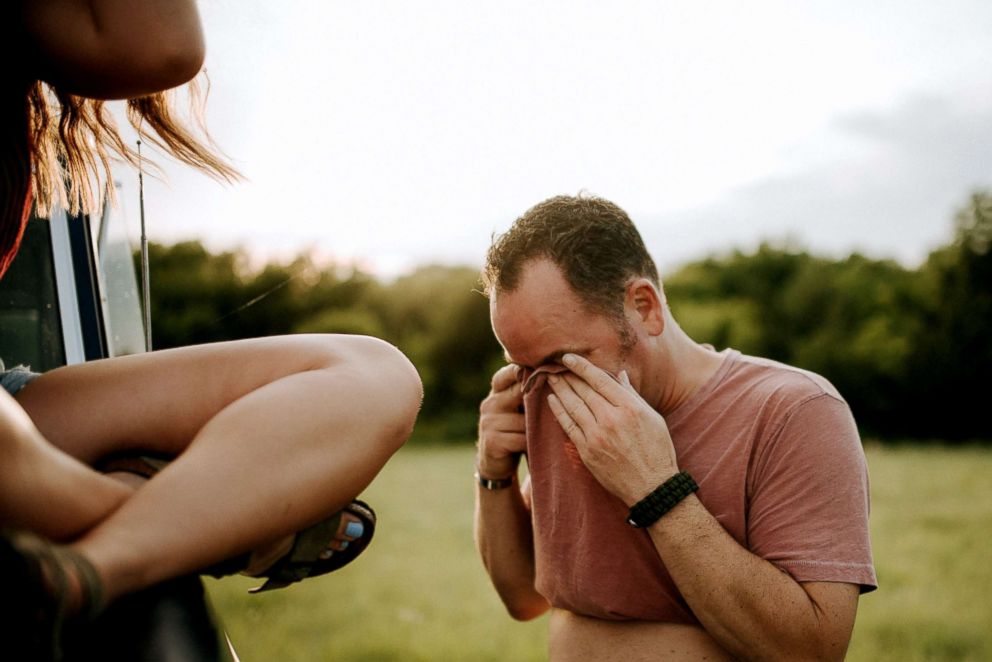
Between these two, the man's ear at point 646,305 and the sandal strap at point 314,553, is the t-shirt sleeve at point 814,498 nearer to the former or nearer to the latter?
the man's ear at point 646,305

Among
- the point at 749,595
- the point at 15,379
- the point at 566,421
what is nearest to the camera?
the point at 15,379

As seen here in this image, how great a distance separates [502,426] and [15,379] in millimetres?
1138

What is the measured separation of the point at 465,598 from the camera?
40.0 ft

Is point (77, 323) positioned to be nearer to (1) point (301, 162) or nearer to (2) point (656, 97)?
(1) point (301, 162)

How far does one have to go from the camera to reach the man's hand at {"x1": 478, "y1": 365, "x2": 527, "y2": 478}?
2.07m

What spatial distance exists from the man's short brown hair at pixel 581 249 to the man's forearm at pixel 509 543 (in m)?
0.56

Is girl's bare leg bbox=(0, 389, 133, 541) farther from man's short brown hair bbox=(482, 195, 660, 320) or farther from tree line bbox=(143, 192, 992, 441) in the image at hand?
tree line bbox=(143, 192, 992, 441)

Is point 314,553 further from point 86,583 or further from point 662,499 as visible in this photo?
point 662,499

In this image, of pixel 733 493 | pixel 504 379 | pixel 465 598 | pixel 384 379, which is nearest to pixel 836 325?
pixel 465 598

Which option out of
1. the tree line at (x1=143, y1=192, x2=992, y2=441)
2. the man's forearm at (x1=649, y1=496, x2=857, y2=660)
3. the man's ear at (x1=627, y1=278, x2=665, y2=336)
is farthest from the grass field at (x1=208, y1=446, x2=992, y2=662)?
the man's forearm at (x1=649, y1=496, x2=857, y2=660)

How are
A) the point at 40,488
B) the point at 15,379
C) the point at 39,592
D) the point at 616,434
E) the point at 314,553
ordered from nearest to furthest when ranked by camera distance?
the point at 39,592 → the point at 40,488 → the point at 314,553 → the point at 15,379 → the point at 616,434

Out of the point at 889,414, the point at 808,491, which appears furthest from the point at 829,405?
the point at 889,414

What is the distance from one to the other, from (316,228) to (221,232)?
278 millimetres

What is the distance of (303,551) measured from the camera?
1126 mm
